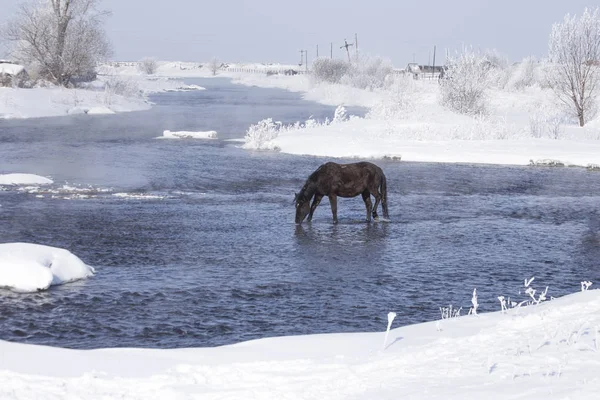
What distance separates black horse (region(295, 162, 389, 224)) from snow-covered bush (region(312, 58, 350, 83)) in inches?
3404

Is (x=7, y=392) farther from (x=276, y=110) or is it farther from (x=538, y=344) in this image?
(x=276, y=110)

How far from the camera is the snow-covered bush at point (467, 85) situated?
158 feet

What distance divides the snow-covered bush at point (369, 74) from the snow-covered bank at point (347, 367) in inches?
2974

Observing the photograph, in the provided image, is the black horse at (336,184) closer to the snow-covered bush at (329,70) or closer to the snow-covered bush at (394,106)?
the snow-covered bush at (394,106)

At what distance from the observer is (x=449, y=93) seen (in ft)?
163

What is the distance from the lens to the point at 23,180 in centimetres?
2333

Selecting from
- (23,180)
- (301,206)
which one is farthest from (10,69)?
(301,206)

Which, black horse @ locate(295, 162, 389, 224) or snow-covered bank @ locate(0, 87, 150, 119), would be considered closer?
black horse @ locate(295, 162, 389, 224)

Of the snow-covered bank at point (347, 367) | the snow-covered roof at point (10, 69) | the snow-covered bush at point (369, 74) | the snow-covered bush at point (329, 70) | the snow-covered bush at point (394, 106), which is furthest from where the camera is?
the snow-covered bush at point (329, 70)

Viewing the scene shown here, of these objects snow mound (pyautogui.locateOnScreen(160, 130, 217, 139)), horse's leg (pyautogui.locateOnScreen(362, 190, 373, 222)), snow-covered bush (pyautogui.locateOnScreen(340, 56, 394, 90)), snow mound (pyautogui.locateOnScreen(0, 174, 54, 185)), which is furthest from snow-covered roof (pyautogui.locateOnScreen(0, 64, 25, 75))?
horse's leg (pyautogui.locateOnScreen(362, 190, 373, 222))

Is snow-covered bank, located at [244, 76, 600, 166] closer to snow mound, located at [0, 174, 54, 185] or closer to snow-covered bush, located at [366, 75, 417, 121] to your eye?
snow-covered bush, located at [366, 75, 417, 121]

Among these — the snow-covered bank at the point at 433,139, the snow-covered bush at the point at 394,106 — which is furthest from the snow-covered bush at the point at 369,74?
the snow-covered bank at the point at 433,139

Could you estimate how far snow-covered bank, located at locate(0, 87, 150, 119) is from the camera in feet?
175

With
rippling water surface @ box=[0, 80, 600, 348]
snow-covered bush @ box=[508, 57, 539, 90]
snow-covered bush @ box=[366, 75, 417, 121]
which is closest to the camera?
rippling water surface @ box=[0, 80, 600, 348]
